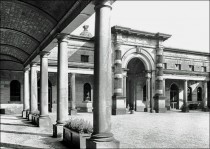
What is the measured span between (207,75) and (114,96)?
15.8 metres

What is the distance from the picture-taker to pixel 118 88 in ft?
74.9

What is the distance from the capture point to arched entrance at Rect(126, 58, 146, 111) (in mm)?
28641

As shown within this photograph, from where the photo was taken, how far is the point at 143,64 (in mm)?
27062

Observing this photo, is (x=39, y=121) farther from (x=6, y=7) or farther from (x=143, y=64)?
(x=143, y=64)

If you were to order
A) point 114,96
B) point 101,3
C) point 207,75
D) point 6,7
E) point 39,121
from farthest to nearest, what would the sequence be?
1. point 207,75
2. point 114,96
3. point 39,121
4. point 6,7
5. point 101,3

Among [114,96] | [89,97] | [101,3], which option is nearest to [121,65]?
[114,96]

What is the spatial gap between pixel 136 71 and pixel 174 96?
280 inches

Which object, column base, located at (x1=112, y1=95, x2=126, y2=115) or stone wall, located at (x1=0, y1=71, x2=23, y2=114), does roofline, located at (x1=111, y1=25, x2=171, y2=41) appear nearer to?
column base, located at (x1=112, y1=95, x2=126, y2=115)

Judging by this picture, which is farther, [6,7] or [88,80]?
[88,80]

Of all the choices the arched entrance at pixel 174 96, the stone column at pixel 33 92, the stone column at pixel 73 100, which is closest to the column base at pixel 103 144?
the stone column at pixel 33 92

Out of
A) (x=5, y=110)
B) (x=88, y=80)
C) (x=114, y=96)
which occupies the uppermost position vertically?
(x=88, y=80)

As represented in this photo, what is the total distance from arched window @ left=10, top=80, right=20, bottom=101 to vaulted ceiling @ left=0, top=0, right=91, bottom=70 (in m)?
10.3

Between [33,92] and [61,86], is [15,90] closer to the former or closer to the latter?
[33,92]

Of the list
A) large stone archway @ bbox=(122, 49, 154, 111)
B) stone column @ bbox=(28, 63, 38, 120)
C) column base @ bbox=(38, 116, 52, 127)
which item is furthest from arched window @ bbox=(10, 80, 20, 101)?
large stone archway @ bbox=(122, 49, 154, 111)
